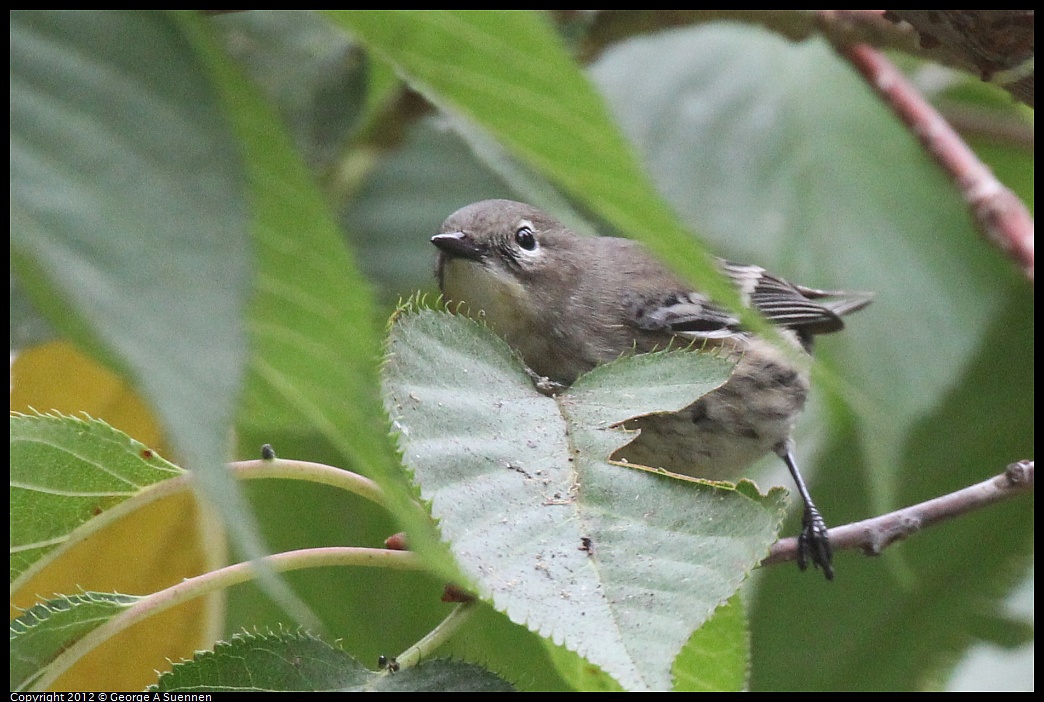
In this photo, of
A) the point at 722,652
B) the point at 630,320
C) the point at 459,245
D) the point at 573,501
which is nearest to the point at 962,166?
the point at 630,320

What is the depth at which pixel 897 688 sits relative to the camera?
11.4 feet

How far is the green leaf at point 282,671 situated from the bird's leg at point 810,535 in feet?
4.30

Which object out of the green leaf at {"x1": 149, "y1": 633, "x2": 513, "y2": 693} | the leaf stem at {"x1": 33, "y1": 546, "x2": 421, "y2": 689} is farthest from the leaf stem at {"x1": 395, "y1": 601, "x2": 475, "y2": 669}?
the leaf stem at {"x1": 33, "y1": 546, "x2": 421, "y2": 689}

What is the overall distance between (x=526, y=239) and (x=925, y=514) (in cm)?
149

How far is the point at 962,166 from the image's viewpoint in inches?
120

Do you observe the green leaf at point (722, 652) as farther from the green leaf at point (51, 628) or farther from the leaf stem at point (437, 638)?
the green leaf at point (51, 628)

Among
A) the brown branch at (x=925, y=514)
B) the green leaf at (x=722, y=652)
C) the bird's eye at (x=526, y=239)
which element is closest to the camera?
the green leaf at (x=722, y=652)

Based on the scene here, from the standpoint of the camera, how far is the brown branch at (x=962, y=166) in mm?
2848

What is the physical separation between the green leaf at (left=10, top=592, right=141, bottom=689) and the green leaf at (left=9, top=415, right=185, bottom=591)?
0.08m

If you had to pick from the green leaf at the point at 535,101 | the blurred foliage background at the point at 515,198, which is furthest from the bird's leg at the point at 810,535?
the green leaf at the point at 535,101

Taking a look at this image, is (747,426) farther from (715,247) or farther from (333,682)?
(333,682)

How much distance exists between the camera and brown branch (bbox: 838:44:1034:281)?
9.34 ft
